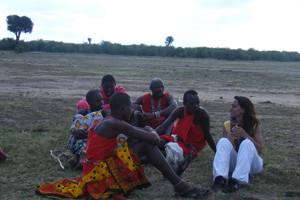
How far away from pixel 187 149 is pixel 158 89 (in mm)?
1245

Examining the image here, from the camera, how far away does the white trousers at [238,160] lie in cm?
369

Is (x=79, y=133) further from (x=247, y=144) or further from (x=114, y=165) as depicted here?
(x=247, y=144)

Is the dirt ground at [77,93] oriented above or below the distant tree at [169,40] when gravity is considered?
below

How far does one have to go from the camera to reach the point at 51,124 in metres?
6.89

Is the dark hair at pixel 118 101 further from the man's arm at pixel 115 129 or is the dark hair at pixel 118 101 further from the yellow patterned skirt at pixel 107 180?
the yellow patterned skirt at pixel 107 180

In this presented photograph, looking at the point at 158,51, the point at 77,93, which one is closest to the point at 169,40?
the point at 158,51

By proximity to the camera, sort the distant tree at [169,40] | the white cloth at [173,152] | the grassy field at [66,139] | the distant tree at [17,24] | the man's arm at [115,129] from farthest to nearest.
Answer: the distant tree at [169,40] → the distant tree at [17,24] → the white cloth at [173,152] → the grassy field at [66,139] → the man's arm at [115,129]

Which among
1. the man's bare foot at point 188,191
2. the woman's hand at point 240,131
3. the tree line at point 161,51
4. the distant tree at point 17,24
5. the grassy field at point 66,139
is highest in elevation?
the distant tree at point 17,24

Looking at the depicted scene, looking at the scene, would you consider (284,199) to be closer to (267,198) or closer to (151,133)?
(267,198)

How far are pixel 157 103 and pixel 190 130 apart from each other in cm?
106

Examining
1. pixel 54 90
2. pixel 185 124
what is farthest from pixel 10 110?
pixel 185 124

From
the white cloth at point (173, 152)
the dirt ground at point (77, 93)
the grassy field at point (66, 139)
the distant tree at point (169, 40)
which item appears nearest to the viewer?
the grassy field at point (66, 139)

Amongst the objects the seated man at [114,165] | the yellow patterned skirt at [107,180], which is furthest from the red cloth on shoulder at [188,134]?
the yellow patterned skirt at [107,180]

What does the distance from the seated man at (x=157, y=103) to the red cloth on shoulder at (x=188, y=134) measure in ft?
2.19
